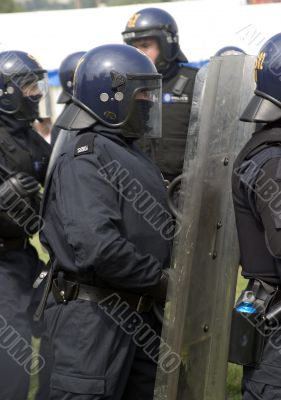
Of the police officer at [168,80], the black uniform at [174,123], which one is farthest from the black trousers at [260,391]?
the black uniform at [174,123]

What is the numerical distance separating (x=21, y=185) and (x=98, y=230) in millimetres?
1569

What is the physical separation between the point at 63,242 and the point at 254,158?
3.00ft

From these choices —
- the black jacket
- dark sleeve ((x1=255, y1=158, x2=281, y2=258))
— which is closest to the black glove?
the black jacket

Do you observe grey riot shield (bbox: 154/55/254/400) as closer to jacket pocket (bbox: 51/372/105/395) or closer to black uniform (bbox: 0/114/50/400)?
jacket pocket (bbox: 51/372/105/395)

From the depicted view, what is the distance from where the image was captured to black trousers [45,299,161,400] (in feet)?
10.7

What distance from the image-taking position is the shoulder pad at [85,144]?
335cm

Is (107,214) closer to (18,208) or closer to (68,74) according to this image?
(18,208)

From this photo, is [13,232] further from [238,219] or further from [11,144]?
[238,219]

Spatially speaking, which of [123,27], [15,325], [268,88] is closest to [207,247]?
[268,88]

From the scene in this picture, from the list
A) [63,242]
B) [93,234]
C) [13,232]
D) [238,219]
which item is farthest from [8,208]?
[238,219]

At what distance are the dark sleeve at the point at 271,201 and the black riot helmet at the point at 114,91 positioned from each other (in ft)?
2.79

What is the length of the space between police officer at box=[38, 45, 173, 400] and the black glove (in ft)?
3.45

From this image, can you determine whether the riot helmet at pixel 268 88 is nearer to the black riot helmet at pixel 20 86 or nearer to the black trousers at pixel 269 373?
the black trousers at pixel 269 373

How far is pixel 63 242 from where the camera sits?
340 centimetres
